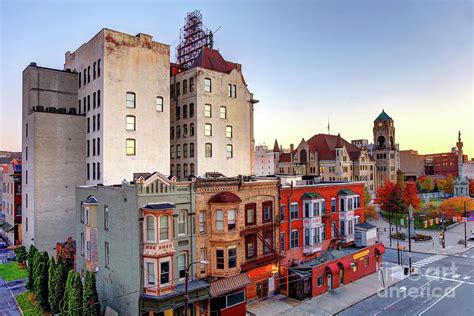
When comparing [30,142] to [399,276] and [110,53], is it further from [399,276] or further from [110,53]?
[399,276]

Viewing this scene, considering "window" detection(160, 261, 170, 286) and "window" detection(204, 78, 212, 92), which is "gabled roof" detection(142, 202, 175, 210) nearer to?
"window" detection(160, 261, 170, 286)

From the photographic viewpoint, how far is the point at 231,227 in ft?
98.8

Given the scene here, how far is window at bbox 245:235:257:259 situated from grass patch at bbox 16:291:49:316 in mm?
19666

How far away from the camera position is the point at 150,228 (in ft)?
82.7

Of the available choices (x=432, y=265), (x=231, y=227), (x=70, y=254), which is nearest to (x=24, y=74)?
(x=70, y=254)

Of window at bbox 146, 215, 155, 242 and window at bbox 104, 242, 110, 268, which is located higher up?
window at bbox 146, 215, 155, 242

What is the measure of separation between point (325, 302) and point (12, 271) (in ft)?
133

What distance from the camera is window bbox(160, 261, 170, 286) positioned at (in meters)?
25.0

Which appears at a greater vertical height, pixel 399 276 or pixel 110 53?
pixel 110 53

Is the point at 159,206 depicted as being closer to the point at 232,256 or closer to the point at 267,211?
the point at 232,256

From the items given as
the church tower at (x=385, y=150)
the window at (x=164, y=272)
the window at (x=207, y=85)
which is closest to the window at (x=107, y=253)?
the window at (x=164, y=272)

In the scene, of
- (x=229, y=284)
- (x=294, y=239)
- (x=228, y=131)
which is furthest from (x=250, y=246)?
(x=228, y=131)

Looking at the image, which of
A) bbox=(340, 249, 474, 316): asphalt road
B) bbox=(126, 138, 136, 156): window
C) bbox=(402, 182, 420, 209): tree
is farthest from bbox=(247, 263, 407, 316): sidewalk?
bbox=(402, 182, 420, 209): tree

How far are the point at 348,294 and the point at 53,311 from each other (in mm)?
28832
